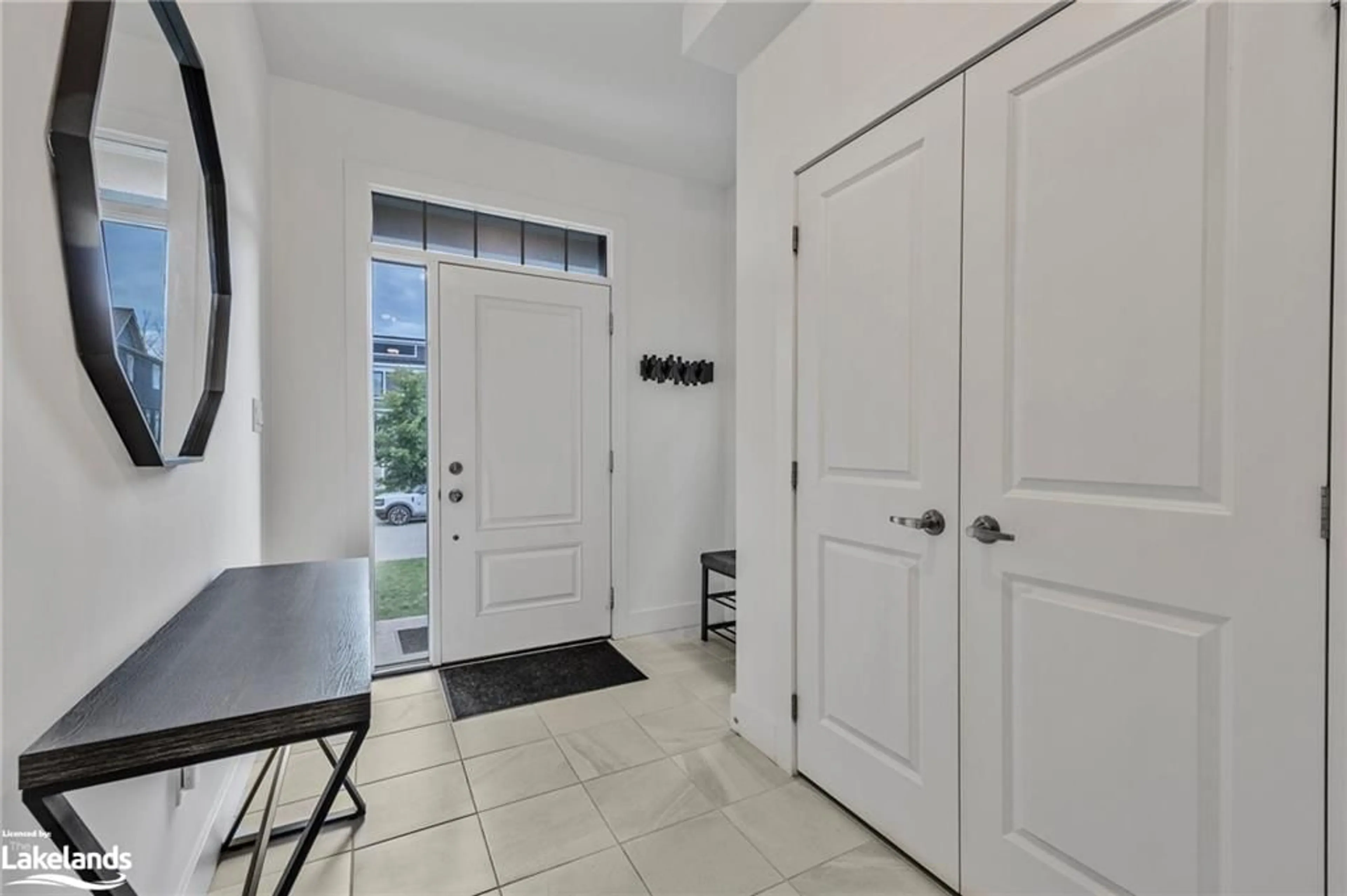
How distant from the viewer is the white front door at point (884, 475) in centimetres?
150

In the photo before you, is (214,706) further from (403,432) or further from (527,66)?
(527,66)

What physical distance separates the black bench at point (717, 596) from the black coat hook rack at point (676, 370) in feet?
3.57

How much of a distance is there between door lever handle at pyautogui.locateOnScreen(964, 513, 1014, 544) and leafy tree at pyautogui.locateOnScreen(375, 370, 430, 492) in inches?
99.9

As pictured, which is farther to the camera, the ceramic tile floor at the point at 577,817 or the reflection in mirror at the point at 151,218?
the ceramic tile floor at the point at 577,817

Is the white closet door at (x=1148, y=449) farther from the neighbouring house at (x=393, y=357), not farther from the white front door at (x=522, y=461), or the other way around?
the neighbouring house at (x=393, y=357)

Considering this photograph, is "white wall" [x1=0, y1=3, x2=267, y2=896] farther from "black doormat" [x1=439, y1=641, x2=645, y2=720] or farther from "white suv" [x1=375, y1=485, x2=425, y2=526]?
"white suv" [x1=375, y1=485, x2=425, y2=526]

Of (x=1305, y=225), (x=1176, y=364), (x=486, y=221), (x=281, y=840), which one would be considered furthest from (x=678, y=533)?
(x=1305, y=225)

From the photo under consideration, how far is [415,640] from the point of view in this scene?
313cm

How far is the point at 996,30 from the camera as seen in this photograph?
1.36 m

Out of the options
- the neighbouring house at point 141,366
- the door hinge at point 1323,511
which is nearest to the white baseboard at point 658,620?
the neighbouring house at point 141,366

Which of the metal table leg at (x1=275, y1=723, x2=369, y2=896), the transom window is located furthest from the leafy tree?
the metal table leg at (x1=275, y1=723, x2=369, y2=896)

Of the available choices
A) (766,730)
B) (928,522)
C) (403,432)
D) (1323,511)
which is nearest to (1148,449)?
(1323,511)

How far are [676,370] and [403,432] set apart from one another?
62.3 inches

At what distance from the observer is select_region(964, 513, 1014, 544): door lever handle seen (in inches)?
53.6
